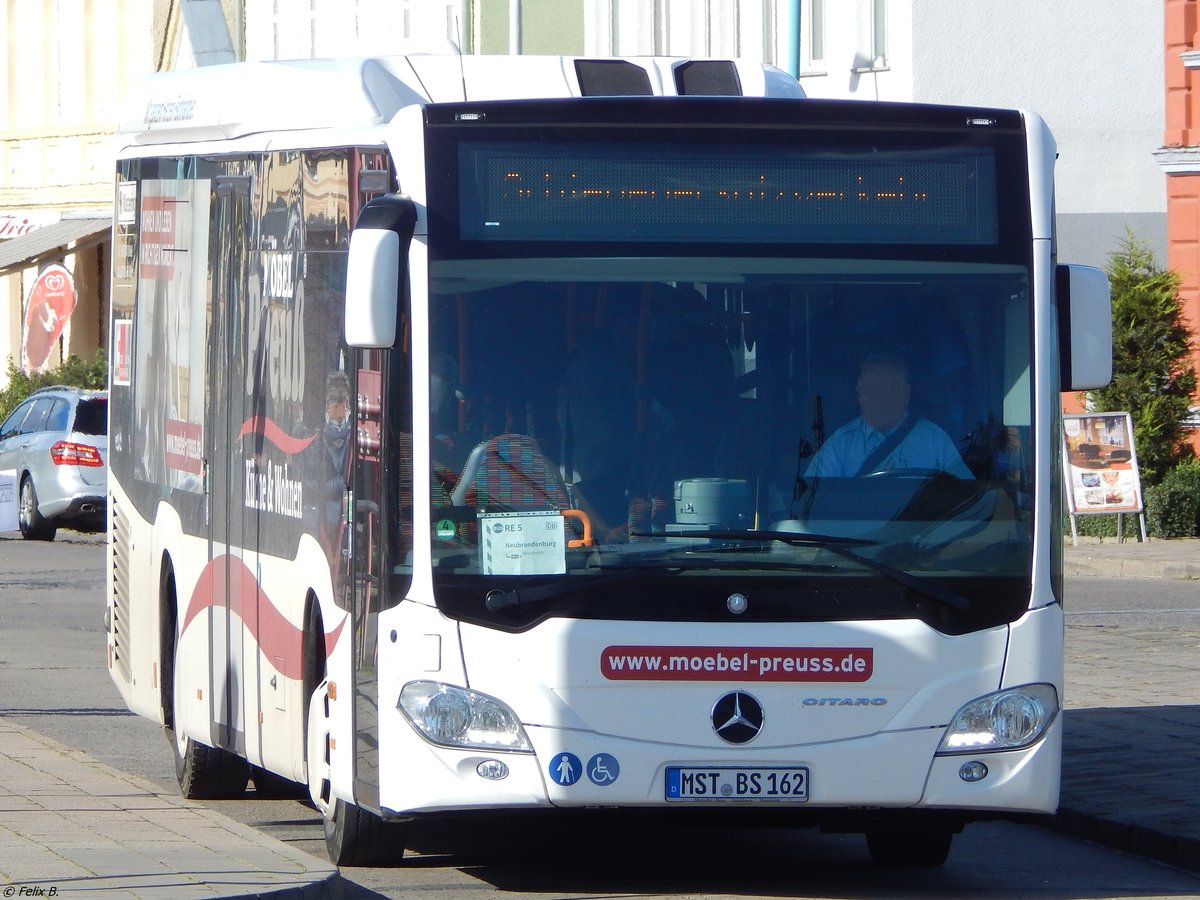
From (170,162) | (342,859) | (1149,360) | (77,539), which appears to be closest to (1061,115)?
(1149,360)

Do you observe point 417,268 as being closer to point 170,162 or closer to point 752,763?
point 752,763

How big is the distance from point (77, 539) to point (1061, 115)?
13.7 meters

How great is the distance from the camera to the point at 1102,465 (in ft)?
80.2

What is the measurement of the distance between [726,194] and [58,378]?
29.1m

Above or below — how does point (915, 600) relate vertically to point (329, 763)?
above

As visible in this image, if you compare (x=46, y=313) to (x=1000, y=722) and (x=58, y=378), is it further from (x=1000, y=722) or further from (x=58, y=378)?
(x=1000, y=722)

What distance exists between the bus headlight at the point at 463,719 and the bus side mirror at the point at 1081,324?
2.19 m

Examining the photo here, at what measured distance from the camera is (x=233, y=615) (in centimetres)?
928

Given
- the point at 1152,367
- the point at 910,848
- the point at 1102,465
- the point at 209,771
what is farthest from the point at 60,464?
the point at 910,848

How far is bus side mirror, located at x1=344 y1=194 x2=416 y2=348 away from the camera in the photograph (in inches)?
288

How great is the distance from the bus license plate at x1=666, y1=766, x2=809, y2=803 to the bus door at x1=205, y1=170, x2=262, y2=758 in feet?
7.28

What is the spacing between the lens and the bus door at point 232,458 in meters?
9.08

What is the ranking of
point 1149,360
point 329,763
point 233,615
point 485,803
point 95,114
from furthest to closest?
1. point 95,114
2. point 1149,360
3. point 233,615
4. point 329,763
5. point 485,803

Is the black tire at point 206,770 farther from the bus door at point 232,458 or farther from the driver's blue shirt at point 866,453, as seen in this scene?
the driver's blue shirt at point 866,453
